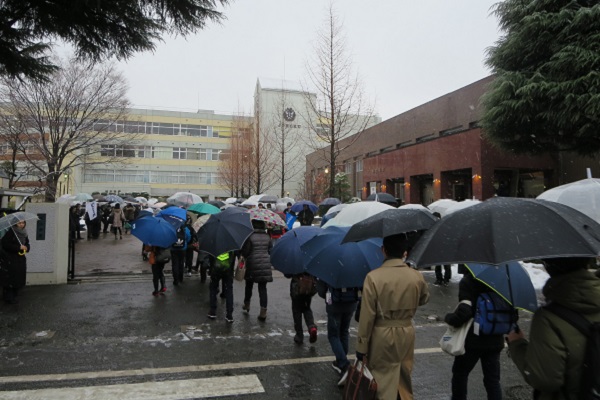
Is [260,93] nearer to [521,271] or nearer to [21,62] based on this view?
[21,62]

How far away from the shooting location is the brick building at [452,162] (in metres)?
20.4

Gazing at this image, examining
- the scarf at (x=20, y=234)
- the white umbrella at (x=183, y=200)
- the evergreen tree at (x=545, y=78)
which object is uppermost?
the evergreen tree at (x=545, y=78)

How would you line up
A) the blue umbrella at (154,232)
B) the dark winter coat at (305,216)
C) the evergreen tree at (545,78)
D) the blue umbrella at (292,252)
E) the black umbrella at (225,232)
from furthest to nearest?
the dark winter coat at (305,216), the evergreen tree at (545,78), the blue umbrella at (154,232), the black umbrella at (225,232), the blue umbrella at (292,252)

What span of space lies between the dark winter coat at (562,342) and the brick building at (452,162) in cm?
1956

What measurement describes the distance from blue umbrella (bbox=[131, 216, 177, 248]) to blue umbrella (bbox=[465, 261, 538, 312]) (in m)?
6.24

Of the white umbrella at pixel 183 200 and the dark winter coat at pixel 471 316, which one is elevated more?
the white umbrella at pixel 183 200

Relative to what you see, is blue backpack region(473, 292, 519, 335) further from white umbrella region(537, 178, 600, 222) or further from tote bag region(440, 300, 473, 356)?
white umbrella region(537, 178, 600, 222)

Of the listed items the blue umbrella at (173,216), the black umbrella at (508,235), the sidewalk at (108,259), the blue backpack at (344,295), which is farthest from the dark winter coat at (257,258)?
the sidewalk at (108,259)

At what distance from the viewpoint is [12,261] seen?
7242 millimetres

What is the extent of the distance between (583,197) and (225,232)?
225 inches

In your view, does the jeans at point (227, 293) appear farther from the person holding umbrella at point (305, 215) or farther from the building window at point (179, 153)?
the building window at point (179, 153)

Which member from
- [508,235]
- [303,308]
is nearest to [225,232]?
[303,308]

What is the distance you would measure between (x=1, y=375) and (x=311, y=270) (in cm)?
377

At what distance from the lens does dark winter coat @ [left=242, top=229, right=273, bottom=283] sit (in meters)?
6.39
